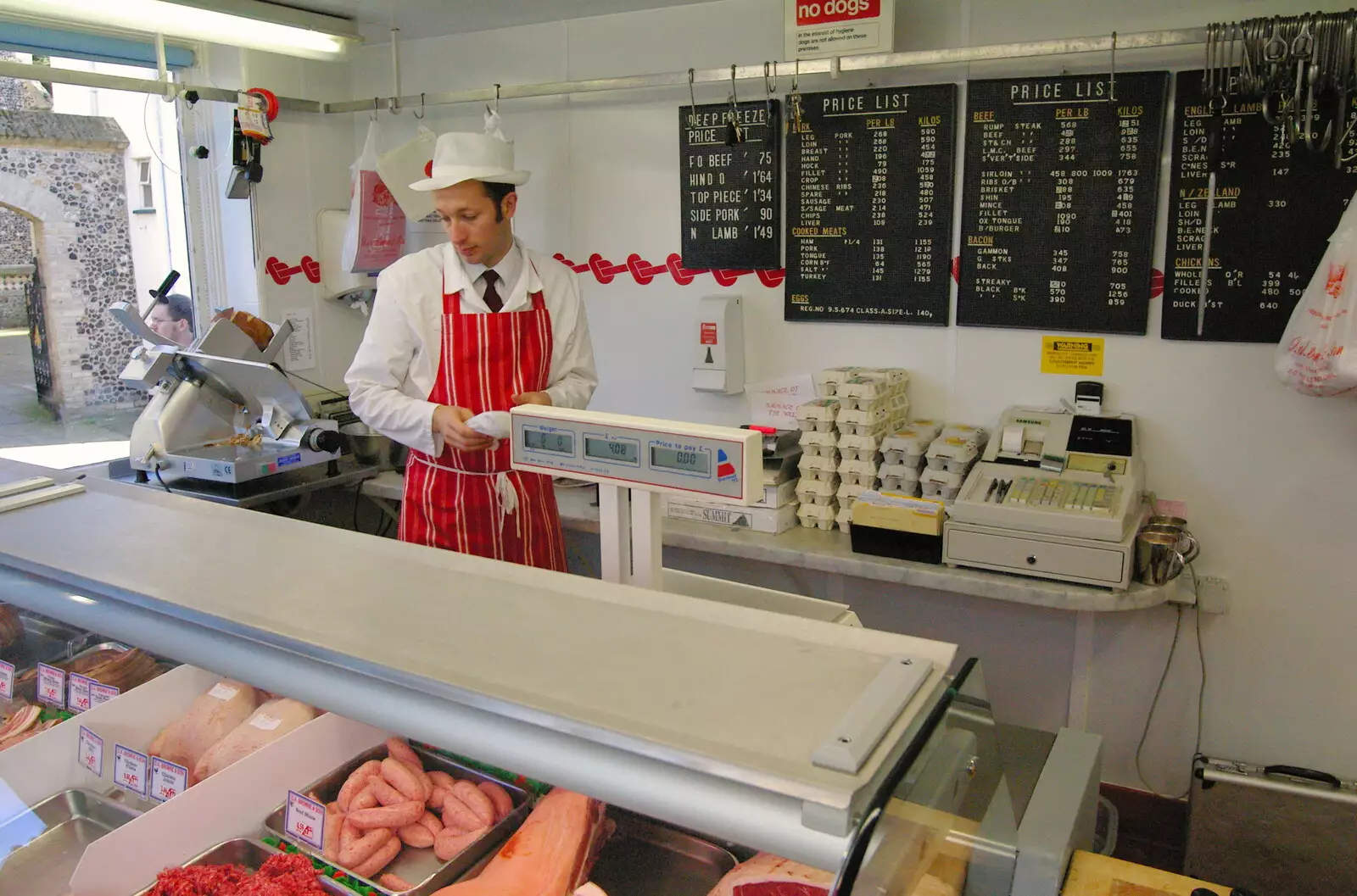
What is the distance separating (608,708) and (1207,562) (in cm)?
277

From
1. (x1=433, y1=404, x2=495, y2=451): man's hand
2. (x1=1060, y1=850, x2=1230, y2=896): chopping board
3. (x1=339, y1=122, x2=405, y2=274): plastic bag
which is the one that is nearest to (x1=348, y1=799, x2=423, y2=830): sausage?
(x1=1060, y1=850, x2=1230, y2=896): chopping board

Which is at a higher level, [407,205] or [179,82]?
[179,82]

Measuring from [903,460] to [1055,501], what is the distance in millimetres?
516

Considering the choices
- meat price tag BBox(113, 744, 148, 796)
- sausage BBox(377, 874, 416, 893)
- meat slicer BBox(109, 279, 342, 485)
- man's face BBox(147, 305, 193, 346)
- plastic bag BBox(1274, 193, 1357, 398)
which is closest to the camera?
sausage BBox(377, 874, 416, 893)

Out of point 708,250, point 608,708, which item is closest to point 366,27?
point 708,250

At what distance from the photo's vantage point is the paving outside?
415 cm

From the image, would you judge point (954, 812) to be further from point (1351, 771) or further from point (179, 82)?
point (179, 82)

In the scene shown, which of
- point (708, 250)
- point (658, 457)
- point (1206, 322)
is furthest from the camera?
point (708, 250)

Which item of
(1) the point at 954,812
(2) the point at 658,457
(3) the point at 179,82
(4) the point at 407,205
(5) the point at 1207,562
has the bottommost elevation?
(5) the point at 1207,562

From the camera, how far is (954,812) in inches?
46.7

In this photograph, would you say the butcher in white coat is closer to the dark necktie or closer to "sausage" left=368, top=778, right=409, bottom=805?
the dark necktie

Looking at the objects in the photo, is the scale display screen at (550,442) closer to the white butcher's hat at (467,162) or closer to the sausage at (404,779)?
the sausage at (404,779)

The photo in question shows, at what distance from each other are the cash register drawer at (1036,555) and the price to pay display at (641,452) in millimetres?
1812

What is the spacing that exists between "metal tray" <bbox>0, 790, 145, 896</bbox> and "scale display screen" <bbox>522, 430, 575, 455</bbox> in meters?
0.84
